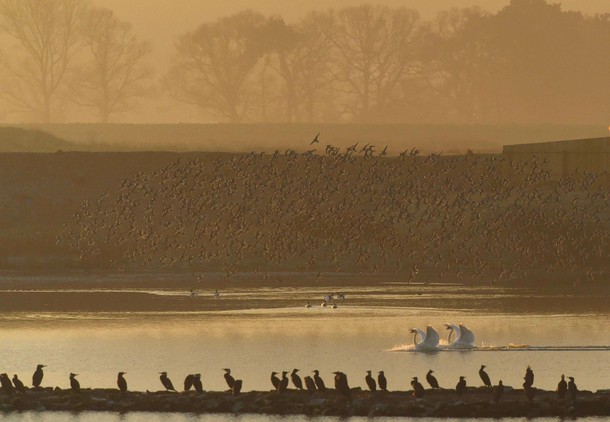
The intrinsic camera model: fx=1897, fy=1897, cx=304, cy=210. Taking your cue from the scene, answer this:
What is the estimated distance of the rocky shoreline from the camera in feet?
164

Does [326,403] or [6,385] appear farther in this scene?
[6,385]

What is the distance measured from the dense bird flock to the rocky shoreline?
185 ft

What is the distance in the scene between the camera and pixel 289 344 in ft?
235

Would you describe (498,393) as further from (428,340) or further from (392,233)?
(392,233)

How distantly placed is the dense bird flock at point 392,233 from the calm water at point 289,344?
2327cm

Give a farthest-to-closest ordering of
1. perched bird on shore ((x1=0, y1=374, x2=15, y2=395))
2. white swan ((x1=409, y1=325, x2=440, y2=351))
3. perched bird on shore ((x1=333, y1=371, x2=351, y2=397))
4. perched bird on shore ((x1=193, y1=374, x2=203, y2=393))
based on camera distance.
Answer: white swan ((x1=409, y1=325, x2=440, y2=351)), perched bird on shore ((x1=0, y1=374, x2=15, y2=395)), perched bird on shore ((x1=193, y1=374, x2=203, y2=393)), perched bird on shore ((x1=333, y1=371, x2=351, y2=397))

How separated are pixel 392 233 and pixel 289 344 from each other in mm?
45353

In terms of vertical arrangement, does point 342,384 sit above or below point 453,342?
below

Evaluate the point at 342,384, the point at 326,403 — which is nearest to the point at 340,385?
the point at 342,384

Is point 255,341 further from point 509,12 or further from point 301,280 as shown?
point 509,12

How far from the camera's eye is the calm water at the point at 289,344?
61.6 metres

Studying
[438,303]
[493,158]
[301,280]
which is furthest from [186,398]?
[493,158]

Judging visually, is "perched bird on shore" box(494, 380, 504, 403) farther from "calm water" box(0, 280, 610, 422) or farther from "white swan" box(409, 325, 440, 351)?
"white swan" box(409, 325, 440, 351)

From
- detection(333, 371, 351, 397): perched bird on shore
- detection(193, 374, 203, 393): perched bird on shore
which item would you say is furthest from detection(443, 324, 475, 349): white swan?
detection(333, 371, 351, 397): perched bird on shore
